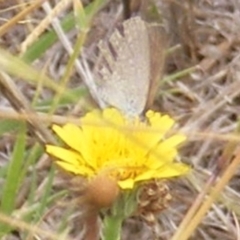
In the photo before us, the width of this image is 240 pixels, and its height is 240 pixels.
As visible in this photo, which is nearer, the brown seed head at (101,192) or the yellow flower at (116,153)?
the brown seed head at (101,192)

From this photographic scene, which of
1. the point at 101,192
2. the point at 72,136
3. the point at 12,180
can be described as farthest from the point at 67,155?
the point at 101,192

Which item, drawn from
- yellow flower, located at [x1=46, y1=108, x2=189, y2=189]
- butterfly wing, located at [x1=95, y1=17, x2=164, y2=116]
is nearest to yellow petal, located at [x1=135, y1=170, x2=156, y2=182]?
yellow flower, located at [x1=46, y1=108, x2=189, y2=189]

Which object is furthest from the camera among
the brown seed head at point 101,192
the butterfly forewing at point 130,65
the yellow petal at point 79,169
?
the butterfly forewing at point 130,65

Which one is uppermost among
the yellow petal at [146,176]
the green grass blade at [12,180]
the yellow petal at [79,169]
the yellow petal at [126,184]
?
the yellow petal at [79,169]

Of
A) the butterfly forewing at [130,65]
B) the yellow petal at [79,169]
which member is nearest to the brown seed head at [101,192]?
the yellow petal at [79,169]

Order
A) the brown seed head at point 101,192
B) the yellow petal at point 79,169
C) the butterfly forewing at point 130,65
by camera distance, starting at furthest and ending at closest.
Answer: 1. the butterfly forewing at point 130,65
2. the yellow petal at point 79,169
3. the brown seed head at point 101,192

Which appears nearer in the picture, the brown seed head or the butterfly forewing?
the brown seed head

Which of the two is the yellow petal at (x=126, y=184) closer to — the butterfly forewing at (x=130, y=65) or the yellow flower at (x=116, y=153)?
the yellow flower at (x=116, y=153)

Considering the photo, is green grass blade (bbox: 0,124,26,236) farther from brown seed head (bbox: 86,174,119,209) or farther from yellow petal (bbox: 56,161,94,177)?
brown seed head (bbox: 86,174,119,209)

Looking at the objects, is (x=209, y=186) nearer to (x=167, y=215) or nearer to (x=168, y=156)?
(x=168, y=156)
